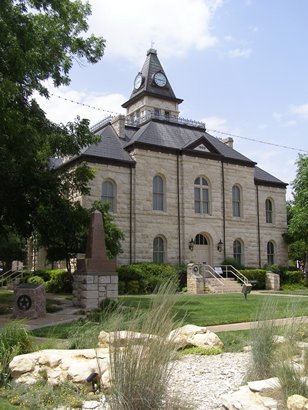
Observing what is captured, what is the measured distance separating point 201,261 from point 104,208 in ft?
31.4

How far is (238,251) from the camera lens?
3406 cm

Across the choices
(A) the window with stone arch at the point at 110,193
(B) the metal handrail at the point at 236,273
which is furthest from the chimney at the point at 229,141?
(A) the window with stone arch at the point at 110,193

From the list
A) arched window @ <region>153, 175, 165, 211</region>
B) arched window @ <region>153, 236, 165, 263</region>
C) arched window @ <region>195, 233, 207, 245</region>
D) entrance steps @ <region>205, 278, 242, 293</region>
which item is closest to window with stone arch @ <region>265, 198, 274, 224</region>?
arched window @ <region>195, 233, 207, 245</region>

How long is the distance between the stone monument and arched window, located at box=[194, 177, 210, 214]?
15402 mm

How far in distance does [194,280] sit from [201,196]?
7156 mm

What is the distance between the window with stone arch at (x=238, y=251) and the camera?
Result: 111 ft

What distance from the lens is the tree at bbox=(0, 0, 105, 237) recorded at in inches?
517

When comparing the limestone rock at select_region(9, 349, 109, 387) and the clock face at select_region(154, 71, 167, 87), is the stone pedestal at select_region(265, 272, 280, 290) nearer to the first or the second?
the clock face at select_region(154, 71, 167, 87)

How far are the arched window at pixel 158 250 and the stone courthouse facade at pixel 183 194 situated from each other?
0.22 feet

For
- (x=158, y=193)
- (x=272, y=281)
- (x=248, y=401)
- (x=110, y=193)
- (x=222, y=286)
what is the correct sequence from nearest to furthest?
(x=248, y=401)
(x=222, y=286)
(x=110, y=193)
(x=158, y=193)
(x=272, y=281)

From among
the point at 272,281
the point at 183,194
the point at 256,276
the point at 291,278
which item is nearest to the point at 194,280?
the point at 256,276

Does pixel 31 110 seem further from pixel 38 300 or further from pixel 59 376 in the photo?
pixel 59 376

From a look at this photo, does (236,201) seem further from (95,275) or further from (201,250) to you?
(95,275)

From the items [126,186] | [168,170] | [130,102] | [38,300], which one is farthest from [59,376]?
[130,102]
